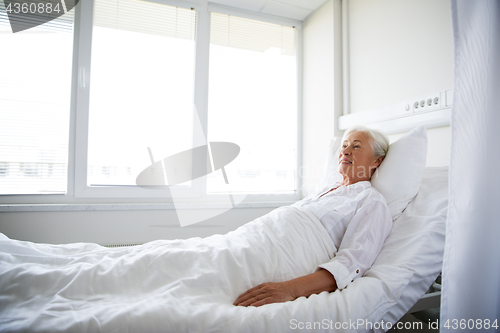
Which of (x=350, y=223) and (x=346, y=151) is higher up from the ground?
(x=346, y=151)

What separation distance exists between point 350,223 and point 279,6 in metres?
2.21

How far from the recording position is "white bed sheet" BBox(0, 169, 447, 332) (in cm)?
73

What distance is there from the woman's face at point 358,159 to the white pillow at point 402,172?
0.05 meters

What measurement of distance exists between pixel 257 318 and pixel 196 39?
7.64ft

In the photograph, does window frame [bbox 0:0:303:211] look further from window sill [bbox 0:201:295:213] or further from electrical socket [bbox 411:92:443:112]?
electrical socket [bbox 411:92:443:112]

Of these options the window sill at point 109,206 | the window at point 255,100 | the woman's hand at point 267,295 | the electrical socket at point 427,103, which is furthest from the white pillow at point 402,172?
the window at point 255,100

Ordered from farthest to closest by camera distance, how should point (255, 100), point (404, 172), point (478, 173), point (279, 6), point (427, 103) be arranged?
point (255, 100)
point (279, 6)
point (427, 103)
point (404, 172)
point (478, 173)

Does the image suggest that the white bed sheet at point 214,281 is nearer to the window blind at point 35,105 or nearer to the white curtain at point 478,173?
the white curtain at point 478,173

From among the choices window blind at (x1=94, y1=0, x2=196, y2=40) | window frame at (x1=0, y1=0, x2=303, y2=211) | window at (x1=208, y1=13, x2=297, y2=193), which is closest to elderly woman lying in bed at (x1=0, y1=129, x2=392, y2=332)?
window frame at (x1=0, y1=0, x2=303, y2=211)

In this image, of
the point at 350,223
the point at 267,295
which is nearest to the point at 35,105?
the point at 267,295

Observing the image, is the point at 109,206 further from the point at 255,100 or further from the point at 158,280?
the point at 255,100

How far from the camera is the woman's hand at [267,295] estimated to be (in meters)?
0.87

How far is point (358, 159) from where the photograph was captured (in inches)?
57.4

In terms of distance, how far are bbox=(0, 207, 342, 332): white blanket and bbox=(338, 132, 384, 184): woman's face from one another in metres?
0.43
